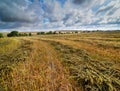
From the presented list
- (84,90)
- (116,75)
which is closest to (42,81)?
(84,90)

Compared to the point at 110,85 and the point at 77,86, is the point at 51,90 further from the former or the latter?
the point at 110,85

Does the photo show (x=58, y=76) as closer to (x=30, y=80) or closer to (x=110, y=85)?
(x=30, y=80)

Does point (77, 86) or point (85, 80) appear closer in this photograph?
point (77, 86)

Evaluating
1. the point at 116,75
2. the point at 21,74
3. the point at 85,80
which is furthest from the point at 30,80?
the point at 116,75

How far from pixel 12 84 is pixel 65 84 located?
7.28 ft

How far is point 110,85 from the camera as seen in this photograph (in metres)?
4.52

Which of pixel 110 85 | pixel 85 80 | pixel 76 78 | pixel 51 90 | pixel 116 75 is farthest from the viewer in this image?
pixel 116 75

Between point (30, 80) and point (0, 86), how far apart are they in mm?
1213

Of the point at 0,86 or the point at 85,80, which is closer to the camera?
A: the point at 0,86

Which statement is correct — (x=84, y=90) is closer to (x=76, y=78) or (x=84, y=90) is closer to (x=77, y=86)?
(x=77, y=86)

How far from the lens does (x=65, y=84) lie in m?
4.73

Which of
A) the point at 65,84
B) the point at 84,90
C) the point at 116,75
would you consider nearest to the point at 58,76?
the point at 65,84

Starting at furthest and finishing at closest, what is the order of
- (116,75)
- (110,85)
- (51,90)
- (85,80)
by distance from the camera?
(116,75) < (85,80) < (110,85) < (51,90)

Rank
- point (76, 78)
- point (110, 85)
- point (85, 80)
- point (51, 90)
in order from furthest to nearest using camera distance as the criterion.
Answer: point (76, 78) < point (85, 80) < point (110, 85) < point (51, 90)
